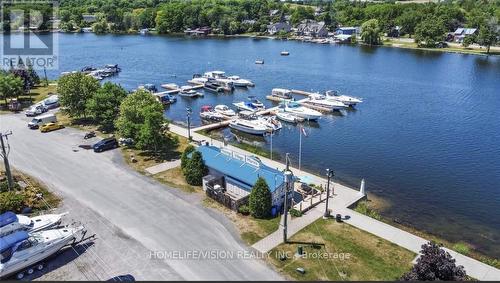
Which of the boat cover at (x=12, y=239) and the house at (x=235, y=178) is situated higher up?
the house at (x=235, y=178)

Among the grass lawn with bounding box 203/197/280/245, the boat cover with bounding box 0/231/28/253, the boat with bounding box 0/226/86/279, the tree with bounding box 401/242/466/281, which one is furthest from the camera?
the grass lawn with bounding box 203/197/280/245

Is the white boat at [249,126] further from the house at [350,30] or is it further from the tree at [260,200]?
the house at [350,30]

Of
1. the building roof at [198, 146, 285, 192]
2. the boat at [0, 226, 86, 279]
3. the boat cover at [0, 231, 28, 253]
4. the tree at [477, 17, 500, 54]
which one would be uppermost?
the tree at [477, 17, 500, 54]

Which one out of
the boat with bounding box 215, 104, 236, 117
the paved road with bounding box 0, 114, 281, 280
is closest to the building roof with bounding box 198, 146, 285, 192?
Answer: the paved road with bounding box 0, 114, 281, 280

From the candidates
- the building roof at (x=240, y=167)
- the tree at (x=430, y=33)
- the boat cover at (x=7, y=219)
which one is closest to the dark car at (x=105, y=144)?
the building roof at (x=240, y=167)

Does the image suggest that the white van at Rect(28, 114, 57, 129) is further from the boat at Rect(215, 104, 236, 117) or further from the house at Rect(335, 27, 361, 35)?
the house at Rect(335, 27, 361, 35)

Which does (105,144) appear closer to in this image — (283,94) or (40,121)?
(40,121)

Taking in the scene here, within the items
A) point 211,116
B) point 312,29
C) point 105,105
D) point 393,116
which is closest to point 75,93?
point 105,105
